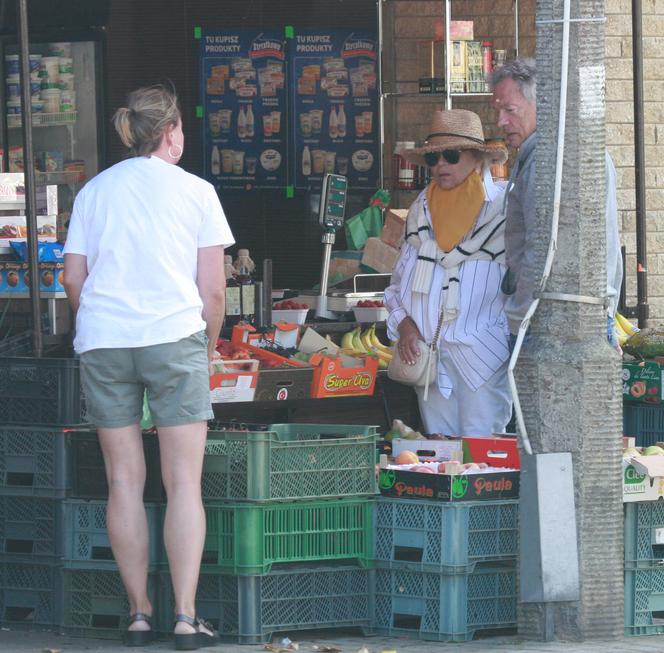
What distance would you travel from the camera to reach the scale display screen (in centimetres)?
918

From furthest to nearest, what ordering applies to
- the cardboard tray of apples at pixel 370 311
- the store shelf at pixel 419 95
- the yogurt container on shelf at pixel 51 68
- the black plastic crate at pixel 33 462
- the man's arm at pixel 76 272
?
the yogurt container on shelf at pixel 51 68 → the store shelf at pixel 419 95 → the cardboard tray of apples at pixel 370 311 → the black plastic crate at pixel 33 462 → the man's arm at pixel 76 272

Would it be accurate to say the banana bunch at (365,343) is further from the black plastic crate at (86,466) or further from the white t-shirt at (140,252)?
the white t-shirt at (140,252)

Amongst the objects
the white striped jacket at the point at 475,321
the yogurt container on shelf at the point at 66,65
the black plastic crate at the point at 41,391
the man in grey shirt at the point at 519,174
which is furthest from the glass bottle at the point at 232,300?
the yogurt container on shelf at the point at 66,65

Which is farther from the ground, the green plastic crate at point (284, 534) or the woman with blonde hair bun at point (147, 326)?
the woman with blonde hair bun at point (147, 326)

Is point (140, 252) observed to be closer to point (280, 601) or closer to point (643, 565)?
point (280, 601)

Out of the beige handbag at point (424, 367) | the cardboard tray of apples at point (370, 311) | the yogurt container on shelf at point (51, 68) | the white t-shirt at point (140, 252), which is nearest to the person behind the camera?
the white t-shirt at point (140, 252)

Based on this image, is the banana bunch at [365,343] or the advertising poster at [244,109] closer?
the banana bunch at [365,343]

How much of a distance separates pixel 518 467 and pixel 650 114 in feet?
16.8

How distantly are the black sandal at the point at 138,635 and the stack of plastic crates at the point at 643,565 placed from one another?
176 centimetres

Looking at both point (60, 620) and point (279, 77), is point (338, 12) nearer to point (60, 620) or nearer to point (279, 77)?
point (279, 77)

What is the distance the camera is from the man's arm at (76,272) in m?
5.30

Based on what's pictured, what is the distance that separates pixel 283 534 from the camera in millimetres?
5469

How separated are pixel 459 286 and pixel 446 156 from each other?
2.03ft

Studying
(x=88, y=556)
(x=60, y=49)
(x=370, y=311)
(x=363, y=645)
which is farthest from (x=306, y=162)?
(x=363, y=645)
